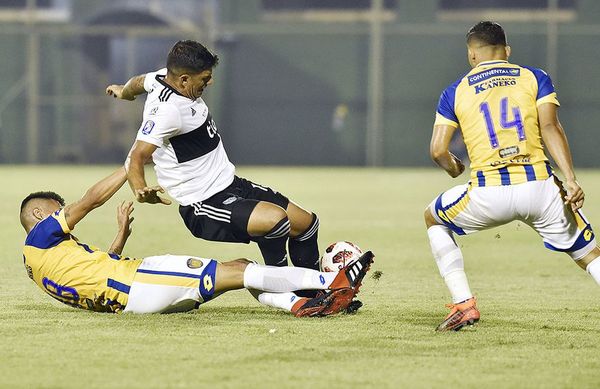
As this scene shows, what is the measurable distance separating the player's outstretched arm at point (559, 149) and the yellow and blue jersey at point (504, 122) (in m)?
0.06

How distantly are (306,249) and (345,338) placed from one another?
156 centimetres

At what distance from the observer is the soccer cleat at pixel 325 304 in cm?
729

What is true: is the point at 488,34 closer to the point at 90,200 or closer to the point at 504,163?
the point at 504,163

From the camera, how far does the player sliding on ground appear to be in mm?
7195

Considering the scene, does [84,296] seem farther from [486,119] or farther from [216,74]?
[216,74]

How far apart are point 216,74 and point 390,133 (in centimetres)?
506

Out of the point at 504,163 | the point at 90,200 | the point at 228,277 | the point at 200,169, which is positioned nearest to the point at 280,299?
the point at 228,277

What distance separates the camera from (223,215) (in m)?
7.48

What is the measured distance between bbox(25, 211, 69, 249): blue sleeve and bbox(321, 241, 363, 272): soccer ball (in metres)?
1.74

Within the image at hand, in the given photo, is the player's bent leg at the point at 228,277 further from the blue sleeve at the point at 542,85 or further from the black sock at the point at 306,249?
the blue sleeve at the point at 542,85

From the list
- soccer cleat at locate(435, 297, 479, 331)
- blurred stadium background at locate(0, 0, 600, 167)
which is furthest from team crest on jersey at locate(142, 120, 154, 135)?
blurred stadium background at locate(0, 0, 600, 167)

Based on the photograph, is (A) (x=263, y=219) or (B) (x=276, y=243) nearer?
(A) (x=263, y=219)

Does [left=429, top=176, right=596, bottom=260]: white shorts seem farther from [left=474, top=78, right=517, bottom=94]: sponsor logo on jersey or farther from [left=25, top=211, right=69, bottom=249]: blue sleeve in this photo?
[left=25, top=211, right=69, bottom=249]: blue sleeve

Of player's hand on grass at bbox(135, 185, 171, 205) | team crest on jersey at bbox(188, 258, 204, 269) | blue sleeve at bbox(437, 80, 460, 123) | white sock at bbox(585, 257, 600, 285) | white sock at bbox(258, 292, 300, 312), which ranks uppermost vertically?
blue sleeve at bbox(437, 80, 460, 123)
